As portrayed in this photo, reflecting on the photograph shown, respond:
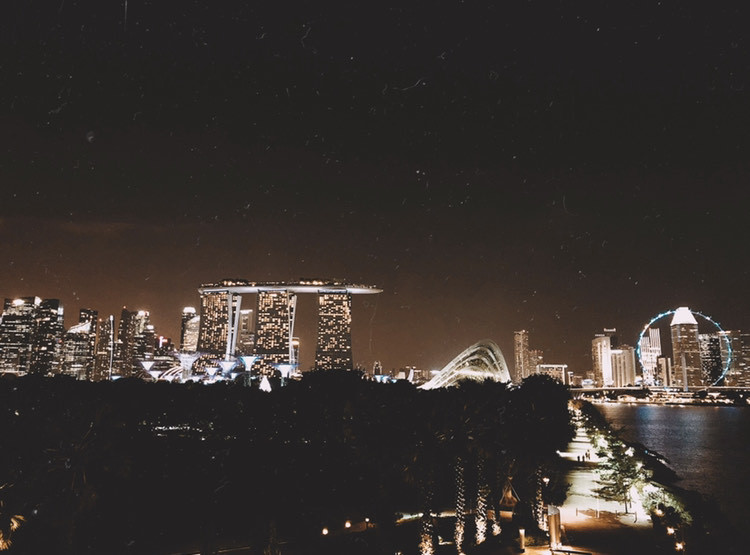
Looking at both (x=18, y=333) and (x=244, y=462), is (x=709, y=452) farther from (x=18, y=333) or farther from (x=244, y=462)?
(x=18, y=333)

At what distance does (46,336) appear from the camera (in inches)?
7042

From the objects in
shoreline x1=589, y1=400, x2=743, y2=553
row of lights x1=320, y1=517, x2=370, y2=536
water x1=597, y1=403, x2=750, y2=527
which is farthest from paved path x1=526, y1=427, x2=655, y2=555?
water x1=597, y1=403, x2=750, y2=527

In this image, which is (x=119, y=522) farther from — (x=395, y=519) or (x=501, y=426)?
(x=501, y=426)

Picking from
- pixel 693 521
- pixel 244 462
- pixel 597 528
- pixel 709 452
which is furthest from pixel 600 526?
pixel 709 452

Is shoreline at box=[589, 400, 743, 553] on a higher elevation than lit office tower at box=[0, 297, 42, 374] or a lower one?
lower

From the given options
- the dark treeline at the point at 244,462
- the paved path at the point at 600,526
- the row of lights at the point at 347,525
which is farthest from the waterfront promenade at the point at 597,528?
the row of lights at the point at 347,525

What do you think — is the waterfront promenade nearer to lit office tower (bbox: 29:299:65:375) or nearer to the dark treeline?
the dark treeline

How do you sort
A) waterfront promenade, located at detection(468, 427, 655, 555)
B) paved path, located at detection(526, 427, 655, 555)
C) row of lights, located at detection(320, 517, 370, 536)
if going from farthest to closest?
row of lights, located at detection(320, 517, 370, 536), paved path, located at detection(526, 427, 655, 555), waterfront promenade, located at detection(468, 427, 655, 555)

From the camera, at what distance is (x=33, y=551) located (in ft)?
89.5

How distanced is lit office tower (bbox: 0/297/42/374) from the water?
160163mm

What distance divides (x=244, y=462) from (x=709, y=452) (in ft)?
246

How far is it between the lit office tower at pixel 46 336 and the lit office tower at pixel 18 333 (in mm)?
1256

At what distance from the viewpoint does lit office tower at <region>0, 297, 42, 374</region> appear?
173 m

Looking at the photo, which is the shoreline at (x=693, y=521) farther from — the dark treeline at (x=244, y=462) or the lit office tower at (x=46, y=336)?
the lit office tower at (x=46, y=336)
